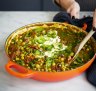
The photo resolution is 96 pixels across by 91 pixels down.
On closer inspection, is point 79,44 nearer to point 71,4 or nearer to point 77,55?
point 77,55

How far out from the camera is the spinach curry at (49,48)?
Result: 81 cm

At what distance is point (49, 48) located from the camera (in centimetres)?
88

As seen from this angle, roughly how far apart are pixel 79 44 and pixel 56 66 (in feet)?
0.44

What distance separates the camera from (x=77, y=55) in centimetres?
86

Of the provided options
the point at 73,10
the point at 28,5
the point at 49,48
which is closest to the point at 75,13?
the point at 73,10

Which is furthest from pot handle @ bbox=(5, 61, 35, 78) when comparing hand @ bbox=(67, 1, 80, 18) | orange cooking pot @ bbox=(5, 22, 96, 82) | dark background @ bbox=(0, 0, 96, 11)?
dark background @ bbox=(0, 0, 96, 11)

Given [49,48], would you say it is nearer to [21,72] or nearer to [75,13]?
[21,72]

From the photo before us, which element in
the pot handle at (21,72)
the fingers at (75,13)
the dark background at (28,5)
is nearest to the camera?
the pot handle at (21,72)

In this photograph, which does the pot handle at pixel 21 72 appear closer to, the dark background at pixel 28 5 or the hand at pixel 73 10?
the hand at pixel 73 10

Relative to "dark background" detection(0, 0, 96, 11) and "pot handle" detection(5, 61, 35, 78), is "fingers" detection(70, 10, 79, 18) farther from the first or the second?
"dark background" detection(0, 0, 96, 11)

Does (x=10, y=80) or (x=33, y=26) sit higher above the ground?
(x=33, y=26)

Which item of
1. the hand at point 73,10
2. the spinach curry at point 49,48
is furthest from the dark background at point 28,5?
the spinach curry at point 49,48

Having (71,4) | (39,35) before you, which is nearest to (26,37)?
(39,35)

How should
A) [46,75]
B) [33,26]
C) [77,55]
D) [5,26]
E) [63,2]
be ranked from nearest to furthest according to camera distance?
[46,75] < [77,55] < [33,26] < [5,26] < [63,2]
